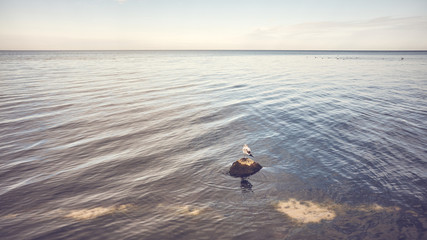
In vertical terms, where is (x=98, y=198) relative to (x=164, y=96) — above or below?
below

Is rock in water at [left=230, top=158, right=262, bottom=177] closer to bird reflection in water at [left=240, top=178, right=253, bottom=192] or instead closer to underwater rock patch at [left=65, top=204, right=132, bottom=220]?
bird reflection in water at [left=240, top=178, right=253, bottom=192]

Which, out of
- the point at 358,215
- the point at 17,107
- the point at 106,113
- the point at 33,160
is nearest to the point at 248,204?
the point at 358,215

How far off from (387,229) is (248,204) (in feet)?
11.4

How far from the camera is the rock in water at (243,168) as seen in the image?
816 centimetres

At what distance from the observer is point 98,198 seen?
6934mm

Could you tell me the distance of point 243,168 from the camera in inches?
324

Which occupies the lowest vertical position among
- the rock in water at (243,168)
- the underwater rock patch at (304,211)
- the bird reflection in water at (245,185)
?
the underwater rock patch at (304,211)

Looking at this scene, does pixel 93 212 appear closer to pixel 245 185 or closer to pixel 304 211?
pixel 245 185

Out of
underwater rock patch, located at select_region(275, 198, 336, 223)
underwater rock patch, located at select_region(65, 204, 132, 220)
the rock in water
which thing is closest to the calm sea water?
underwater rock patch, located at select_region(65, 204, 132, 220)

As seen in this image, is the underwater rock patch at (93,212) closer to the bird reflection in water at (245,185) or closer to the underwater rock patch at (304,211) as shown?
the bird reflection in water at (245,185)

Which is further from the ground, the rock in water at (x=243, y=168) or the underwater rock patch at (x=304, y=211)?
the rock in water at (x=243, y=168)

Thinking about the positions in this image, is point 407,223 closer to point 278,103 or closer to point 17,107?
point 278,103

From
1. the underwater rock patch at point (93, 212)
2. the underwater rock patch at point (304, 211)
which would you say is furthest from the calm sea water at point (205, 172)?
the underwater rock patch at point (304, 211)

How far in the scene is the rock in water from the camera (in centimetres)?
816
